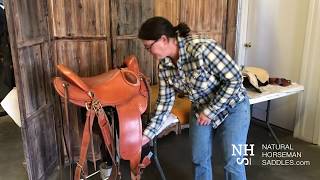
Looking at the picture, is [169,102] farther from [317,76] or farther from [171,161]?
[317,76]

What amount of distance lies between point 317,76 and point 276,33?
0.66 m

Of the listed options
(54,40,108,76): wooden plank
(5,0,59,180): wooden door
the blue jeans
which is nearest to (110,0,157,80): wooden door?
(54,40,108,76): wooden plank

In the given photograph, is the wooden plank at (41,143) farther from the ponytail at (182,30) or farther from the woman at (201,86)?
the ponytail at (182,30)

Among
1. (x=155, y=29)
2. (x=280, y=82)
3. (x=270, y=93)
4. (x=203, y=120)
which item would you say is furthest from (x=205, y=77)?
(x=280, y=82)

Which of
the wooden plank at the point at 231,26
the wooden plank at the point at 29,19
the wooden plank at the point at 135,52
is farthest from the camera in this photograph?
the wooden plank at the point at 231,26

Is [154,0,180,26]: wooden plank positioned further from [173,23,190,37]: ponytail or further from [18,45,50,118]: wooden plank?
[173,23,190,37]: ponytail

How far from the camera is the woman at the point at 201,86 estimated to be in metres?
1.53

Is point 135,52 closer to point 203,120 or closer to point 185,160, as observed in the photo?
point 185,160

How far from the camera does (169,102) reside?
5.94ft

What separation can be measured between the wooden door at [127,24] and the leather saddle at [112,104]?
81 cm

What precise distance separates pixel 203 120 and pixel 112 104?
53 centimetres

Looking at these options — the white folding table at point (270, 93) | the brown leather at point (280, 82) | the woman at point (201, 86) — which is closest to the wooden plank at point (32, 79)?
the woman at point (201, 86)

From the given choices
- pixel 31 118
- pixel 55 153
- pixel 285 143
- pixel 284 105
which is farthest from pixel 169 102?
pixel 284 105

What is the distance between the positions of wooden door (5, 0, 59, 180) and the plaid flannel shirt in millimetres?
945
